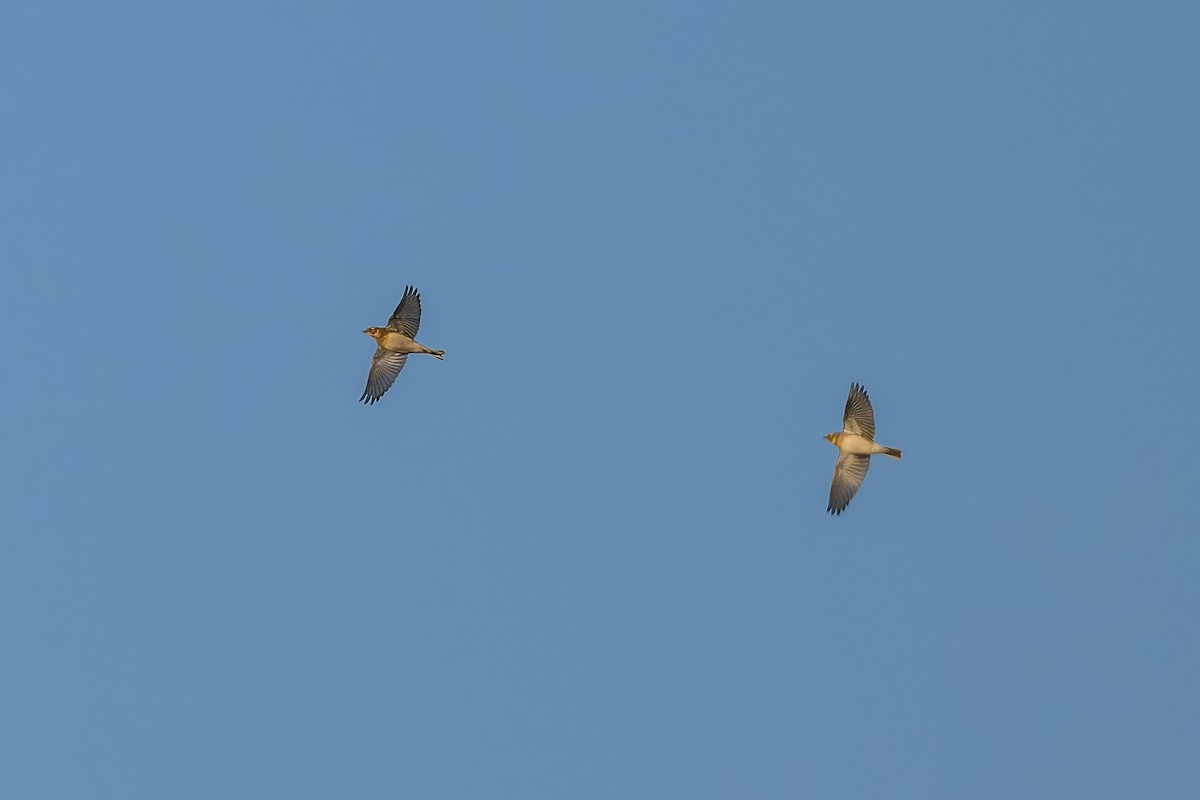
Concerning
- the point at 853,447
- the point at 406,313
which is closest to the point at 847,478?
the point at 853,447

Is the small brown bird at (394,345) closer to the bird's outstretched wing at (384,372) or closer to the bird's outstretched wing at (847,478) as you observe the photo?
the bird's outstretched wing at (384,372)

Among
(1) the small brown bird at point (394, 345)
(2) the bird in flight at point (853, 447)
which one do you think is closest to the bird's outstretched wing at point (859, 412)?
(2) the bird in flight at point (853, 447)

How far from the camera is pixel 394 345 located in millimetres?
89188

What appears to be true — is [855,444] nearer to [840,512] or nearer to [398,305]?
[840,512]

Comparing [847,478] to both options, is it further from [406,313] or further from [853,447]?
[406,313]

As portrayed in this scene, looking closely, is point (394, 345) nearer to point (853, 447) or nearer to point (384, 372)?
point (384, 372)

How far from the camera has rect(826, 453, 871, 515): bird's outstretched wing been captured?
87125 mm

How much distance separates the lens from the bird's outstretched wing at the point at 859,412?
3401 inches

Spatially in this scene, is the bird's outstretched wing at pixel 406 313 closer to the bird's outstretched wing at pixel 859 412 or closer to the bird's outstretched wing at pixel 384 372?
the bird's outstretched wing at pixel 384 372

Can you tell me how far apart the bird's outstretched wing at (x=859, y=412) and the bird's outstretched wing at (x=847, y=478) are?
1.11m

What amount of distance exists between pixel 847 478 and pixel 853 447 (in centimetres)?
135

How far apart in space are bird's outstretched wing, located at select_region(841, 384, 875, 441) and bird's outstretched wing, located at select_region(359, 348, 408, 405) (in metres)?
18.1

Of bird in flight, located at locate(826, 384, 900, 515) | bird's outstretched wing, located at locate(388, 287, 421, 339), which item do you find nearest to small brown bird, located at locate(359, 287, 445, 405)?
bird's outstretched wing, located at locate(388, 287, 421, 339)

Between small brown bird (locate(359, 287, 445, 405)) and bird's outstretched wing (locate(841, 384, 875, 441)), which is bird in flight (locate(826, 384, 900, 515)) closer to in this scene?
bird's outstretched wing (locate(841, 384, 875, 441))
